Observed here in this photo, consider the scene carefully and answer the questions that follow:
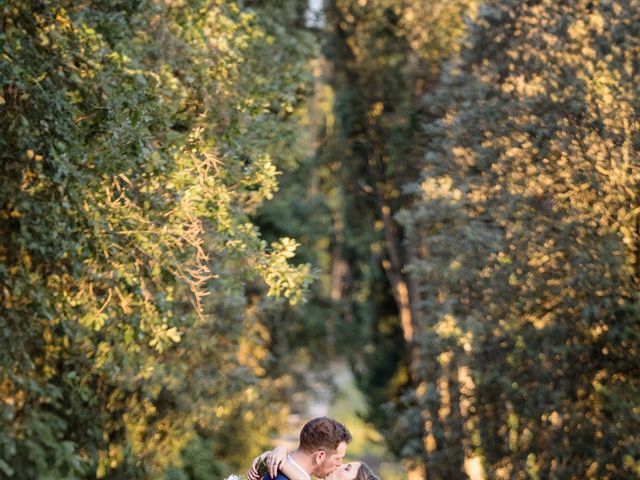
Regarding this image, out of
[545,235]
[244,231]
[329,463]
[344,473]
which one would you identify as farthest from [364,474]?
[545,235]

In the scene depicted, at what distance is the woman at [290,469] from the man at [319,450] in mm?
22

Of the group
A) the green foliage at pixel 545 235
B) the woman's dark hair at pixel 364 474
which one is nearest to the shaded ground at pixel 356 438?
the green foliage at pixel 545 235

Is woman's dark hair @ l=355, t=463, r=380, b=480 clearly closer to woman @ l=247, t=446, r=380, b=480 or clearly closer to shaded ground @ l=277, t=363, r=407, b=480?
woman @ l=247, t=446, r=380, b=480

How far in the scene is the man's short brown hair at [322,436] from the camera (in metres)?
6.26

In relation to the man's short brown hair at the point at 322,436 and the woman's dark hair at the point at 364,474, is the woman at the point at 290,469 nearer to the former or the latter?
the woman's dark hair at the point at 364,474

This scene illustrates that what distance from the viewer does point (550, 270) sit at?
520 inches

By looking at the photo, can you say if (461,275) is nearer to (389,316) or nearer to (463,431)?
(463,431)

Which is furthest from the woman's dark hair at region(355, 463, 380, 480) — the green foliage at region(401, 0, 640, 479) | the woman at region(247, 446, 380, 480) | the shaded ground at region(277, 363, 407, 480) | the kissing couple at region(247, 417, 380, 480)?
the shaded ground at region(277, 363, 407, 480)

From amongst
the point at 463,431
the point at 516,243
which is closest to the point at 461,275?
the point at 516,243

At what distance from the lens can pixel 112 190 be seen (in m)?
10.8

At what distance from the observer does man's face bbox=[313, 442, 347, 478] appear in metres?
6.29

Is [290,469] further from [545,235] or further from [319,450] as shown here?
[545,235]

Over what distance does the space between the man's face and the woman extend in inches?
4.3

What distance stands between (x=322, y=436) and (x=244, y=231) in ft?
16.8
